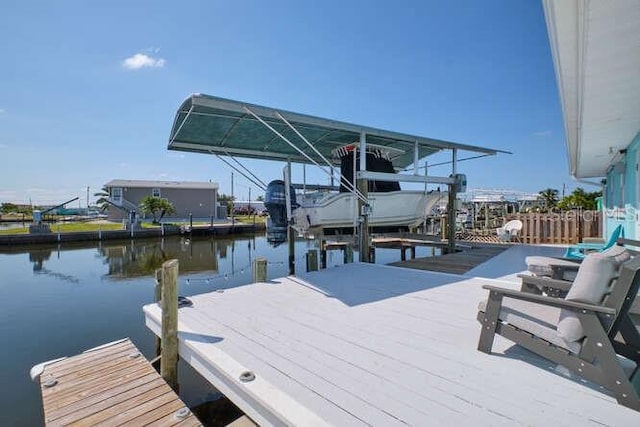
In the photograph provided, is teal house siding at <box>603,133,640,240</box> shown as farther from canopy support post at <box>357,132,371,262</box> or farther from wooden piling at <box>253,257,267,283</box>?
wooden piling at <box>253,257,267,283</box>

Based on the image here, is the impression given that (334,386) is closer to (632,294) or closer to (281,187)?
(632,294)

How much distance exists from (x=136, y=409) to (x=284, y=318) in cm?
153

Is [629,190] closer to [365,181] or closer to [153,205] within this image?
[365,181]

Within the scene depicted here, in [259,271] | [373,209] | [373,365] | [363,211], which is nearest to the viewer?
[373,365]

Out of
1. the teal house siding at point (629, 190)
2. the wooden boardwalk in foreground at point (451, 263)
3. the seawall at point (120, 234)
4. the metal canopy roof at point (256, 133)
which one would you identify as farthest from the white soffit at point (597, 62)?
the seawall at point (120, 234)

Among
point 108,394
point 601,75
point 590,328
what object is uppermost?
point 601,75

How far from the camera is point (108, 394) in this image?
2740 millimetres

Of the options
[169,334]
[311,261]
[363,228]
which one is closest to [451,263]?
[363,228]

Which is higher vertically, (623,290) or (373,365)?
(623,290)

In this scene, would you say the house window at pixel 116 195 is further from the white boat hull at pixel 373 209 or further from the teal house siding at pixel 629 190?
the teal house siding at pixel 629 190

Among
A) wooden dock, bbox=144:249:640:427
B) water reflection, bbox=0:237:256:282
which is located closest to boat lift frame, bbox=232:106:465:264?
wooden dock, bbox=144:249:640:427

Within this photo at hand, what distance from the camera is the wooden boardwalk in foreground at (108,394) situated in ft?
7.99

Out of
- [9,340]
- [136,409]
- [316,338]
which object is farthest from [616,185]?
[9,340]

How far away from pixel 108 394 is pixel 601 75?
5.25 meters
